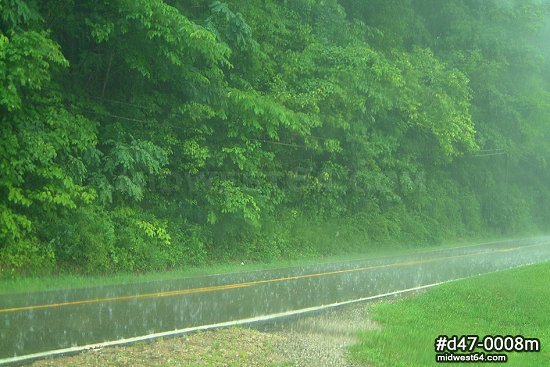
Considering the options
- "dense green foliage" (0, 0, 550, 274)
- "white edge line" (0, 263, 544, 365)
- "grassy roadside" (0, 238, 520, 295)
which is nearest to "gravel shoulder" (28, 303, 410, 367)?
"white edge line" (0, 263, 544, 365)

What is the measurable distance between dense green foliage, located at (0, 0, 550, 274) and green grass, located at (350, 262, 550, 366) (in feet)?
25.2

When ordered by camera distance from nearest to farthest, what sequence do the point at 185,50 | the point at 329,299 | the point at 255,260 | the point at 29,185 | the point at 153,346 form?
the point at 153,346, the point at 329,299, the point at 29,185, the point at 185,50, the point at 255,260

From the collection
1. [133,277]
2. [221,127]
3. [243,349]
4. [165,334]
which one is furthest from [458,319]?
[221,127]

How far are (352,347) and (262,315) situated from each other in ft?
8.53

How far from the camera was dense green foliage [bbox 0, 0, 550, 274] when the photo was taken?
15.8 m

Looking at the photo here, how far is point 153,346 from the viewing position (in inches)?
348

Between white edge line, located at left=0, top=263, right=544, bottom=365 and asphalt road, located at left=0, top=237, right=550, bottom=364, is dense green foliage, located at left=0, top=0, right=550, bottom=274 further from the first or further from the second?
white edge line, located at left=0, top=263, right=544, bottom=365

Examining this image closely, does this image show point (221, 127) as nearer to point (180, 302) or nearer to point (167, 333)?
point (180, 302)

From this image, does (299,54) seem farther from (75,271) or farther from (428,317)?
(428,317)

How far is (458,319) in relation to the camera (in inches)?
461

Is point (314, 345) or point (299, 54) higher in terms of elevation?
point (299, 54)

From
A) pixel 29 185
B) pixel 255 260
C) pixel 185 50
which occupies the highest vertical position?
pixel 185 50

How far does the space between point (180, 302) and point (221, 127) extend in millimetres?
9397

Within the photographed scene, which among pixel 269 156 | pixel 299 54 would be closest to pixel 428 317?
pixel 269 156
